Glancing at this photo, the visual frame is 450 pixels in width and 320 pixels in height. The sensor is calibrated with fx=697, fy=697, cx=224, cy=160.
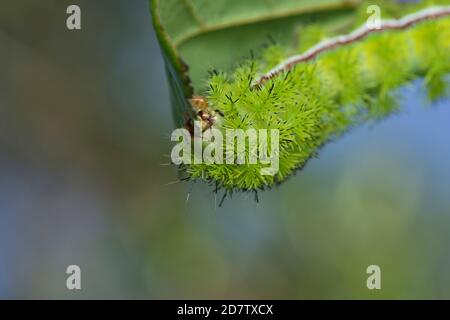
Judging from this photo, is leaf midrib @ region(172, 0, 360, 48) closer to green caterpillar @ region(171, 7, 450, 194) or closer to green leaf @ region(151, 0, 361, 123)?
green leaf @ region(151, 0, 361, 123)

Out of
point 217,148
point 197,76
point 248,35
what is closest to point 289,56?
point 248,35

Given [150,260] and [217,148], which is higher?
[217,148]

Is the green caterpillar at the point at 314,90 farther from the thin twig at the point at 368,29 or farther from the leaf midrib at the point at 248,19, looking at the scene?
the leaf midrib at the point at 248,19

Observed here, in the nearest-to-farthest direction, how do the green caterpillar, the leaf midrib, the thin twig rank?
the green caterpillar, the leaf midrib, the thin twig

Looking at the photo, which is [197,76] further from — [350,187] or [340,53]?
[350,187]

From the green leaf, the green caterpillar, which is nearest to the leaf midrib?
the green leaf

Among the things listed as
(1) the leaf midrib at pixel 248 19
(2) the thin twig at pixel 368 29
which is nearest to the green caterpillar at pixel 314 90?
(2) the thin twig at pixel 368 29

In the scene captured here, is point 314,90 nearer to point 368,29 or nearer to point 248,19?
point 248,19
